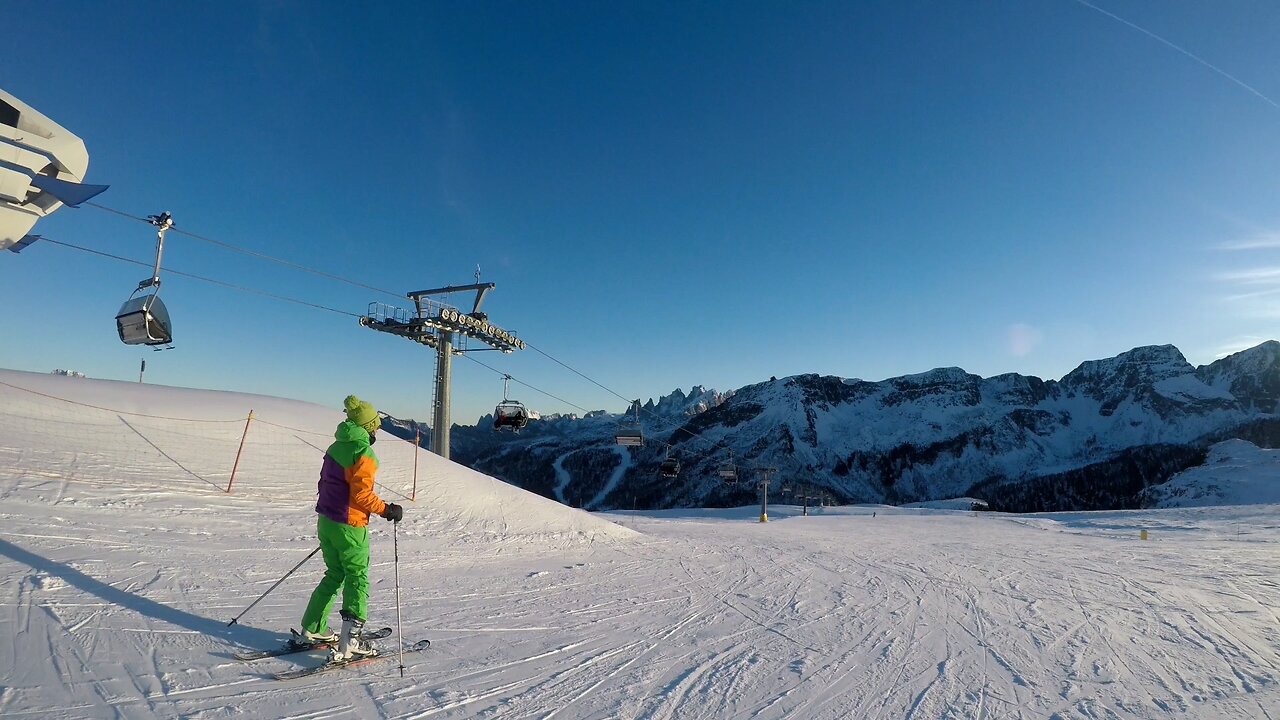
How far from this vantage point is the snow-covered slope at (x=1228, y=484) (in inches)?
4131

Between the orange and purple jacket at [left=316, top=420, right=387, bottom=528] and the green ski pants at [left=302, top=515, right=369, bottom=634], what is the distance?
0.09 metres

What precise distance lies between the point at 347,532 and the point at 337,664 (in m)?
0.99

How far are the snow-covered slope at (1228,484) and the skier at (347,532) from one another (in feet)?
467

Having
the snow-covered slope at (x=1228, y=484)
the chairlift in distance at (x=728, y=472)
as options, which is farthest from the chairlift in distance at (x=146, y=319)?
the snow-covered slope at (x=1228, y=484)

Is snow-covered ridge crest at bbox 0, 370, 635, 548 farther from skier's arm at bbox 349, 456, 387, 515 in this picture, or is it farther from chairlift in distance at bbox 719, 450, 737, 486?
chairlift in distance at bbox 719, 450, 737, 486

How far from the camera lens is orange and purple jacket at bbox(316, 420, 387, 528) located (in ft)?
15.6

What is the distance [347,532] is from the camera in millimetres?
4773

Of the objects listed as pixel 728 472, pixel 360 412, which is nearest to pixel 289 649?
pixel 360 412

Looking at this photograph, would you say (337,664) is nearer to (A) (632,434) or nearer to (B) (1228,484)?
(A) (632,434)

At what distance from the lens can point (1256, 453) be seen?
446 feet

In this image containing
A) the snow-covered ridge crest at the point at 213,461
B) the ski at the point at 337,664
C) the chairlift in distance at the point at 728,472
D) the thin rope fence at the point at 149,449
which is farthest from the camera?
the chairlift in distance at the point at 728,472

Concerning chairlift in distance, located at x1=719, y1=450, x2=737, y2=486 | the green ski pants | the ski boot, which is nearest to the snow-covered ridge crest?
the green ski pants

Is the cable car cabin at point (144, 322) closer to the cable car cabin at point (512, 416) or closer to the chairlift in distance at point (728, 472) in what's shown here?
the cable car cabin at point (512, 416)

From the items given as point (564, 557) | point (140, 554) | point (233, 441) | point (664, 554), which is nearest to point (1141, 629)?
point (664, 554)
